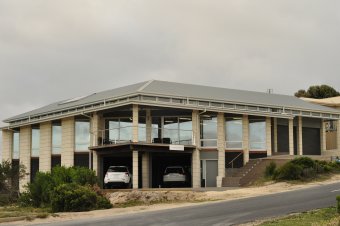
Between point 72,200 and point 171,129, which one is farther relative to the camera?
point 171,129

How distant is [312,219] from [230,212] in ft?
11.9

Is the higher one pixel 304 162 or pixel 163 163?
pixel 304 162

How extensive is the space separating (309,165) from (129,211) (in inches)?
492

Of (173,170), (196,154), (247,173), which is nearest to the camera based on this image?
(247,173)

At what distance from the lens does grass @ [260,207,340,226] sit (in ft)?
53.9

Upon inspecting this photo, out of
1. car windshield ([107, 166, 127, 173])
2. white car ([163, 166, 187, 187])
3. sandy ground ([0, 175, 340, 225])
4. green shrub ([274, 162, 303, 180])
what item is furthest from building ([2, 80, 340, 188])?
sandy ground ([0, 175, 340, 225])

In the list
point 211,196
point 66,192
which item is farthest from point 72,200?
point 211,196

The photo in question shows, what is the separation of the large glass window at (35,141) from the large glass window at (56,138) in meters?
2.14

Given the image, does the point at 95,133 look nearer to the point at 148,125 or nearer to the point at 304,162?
the point at 148,125

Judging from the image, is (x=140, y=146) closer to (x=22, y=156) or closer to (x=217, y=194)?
(x=217, y=194)

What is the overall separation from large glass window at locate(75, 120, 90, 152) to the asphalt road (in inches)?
621

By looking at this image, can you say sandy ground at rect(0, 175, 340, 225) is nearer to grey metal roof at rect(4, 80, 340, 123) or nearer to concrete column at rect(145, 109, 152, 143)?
concrete column at rect(145, 109, 152, 143)

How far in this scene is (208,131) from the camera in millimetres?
36500

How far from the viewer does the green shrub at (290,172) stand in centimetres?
3097
